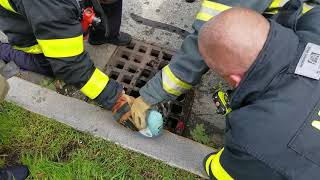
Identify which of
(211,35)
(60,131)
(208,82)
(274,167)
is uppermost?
(211,35)

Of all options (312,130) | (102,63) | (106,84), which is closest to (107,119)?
(106,84)

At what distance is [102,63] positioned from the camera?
10.1 ft

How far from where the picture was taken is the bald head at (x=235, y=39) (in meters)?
1.65

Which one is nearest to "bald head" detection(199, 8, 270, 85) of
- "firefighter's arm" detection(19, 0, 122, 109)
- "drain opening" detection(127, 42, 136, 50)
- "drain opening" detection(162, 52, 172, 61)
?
"firefighter's arm" detection(19, 0, 122, 109)

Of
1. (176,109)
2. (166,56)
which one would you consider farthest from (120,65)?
(176,109)

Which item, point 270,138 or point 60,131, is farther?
point 60,131

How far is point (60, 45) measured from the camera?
7.37ft

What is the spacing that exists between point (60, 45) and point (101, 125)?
68cm

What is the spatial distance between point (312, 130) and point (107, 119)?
1.46 metres

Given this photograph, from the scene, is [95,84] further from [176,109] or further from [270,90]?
[270,90]

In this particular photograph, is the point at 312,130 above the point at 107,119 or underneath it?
above

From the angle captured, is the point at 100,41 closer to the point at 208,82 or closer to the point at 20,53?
the point at 20,53

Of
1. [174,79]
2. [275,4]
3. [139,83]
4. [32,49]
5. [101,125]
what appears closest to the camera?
[275,4]

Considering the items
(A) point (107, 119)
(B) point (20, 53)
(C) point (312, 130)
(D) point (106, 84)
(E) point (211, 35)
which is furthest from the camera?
(B) point (20, 53)
